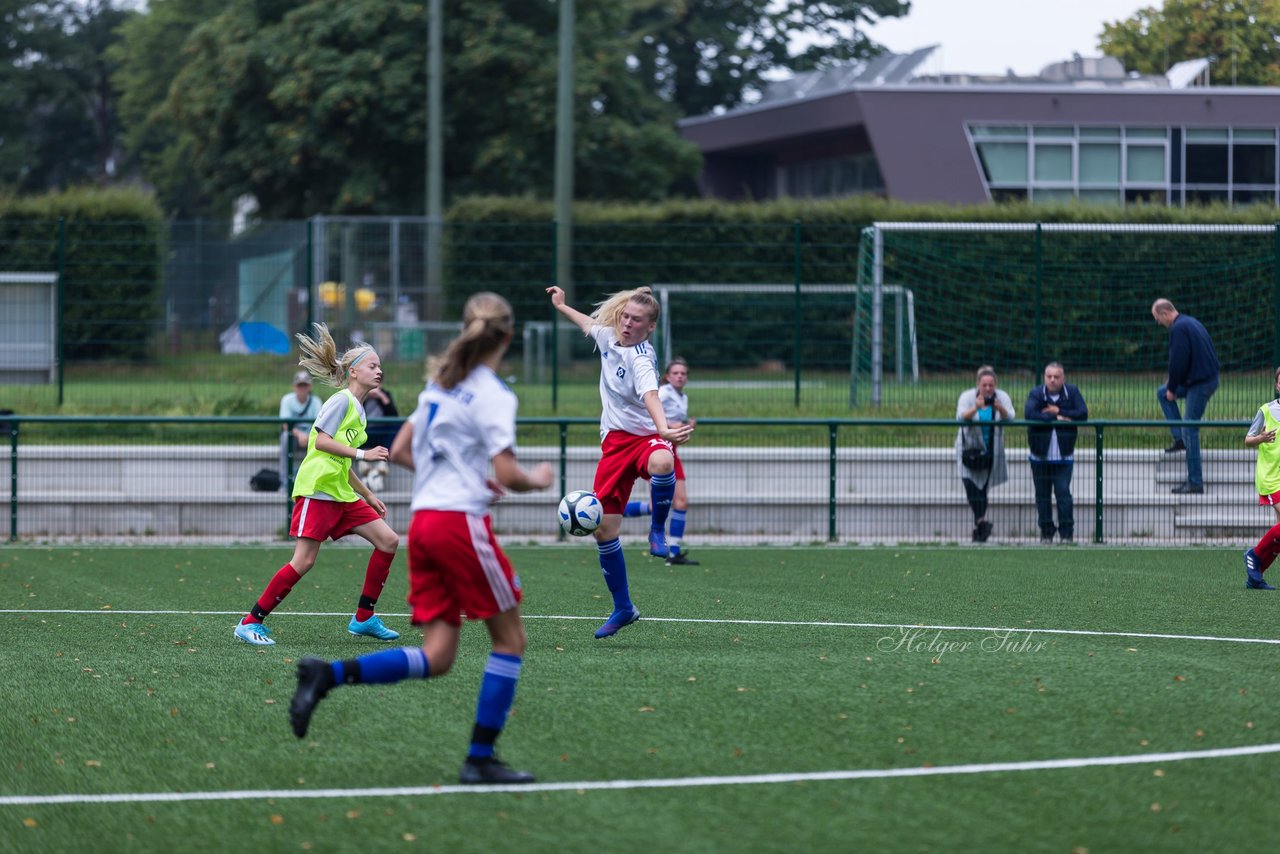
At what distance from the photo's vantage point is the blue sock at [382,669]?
19.6 feet

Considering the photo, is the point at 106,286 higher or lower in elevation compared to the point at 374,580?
higher

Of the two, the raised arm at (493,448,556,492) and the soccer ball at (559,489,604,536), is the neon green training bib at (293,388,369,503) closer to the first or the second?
the soccer ball at (559,489,604,536)

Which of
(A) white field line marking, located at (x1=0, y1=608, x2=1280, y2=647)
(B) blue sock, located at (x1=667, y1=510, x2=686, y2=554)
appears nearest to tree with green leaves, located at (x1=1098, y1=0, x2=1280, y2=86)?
(B) blue sock, located at (x1=667, y1=510, x2=686, y2=554)

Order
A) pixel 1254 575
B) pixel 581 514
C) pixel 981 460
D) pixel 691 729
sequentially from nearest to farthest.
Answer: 1. pixel 691 729
2. pixel 581 514
3. pixel 1254 575
4. pixel 981 460

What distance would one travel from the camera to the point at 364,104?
120 feet

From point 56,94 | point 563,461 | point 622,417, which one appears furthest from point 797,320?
point 56,94

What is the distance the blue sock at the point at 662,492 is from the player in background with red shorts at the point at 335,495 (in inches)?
79.3

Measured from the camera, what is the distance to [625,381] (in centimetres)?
960

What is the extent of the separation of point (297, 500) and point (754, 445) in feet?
28.9

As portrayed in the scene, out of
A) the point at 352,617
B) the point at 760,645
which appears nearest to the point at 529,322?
the point at 352,617

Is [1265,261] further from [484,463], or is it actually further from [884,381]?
[484,463]

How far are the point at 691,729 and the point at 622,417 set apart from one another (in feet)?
10.5

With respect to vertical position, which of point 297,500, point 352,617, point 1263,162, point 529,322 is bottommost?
point 352,617

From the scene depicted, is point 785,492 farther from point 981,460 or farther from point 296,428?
point 296,428
